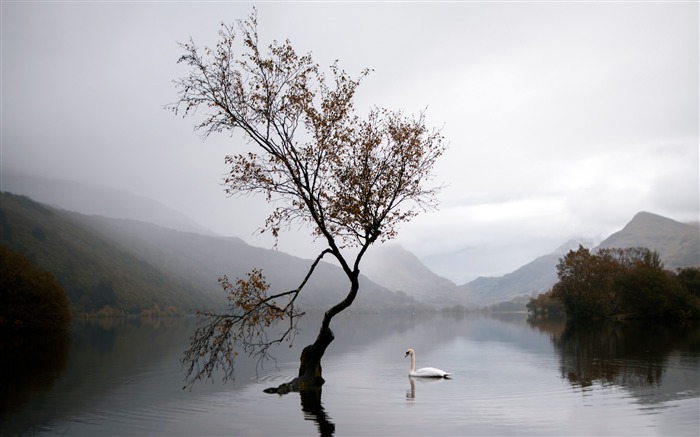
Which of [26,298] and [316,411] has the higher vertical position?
[26,298]

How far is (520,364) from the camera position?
46062 mm

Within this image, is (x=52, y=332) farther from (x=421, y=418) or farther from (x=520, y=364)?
(x=421, y=418)

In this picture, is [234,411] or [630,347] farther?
[630,347]

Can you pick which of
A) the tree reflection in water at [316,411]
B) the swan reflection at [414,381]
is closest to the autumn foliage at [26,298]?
the tree reflection in water at [316,411]

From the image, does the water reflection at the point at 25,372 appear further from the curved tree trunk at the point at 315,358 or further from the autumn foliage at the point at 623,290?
the autumn foliage at the point at 623,290

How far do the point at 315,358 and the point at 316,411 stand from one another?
24.4ft

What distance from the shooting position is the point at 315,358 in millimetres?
32781

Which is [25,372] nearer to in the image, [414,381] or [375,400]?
[375,400]

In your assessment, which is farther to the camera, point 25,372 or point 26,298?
point 26,298

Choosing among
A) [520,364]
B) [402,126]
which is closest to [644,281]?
[520,364]

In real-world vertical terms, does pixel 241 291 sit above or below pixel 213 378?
above

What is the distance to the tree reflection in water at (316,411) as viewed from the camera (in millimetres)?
21516

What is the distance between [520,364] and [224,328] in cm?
2840

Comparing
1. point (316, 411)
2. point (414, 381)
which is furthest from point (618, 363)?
point (316, 411)
